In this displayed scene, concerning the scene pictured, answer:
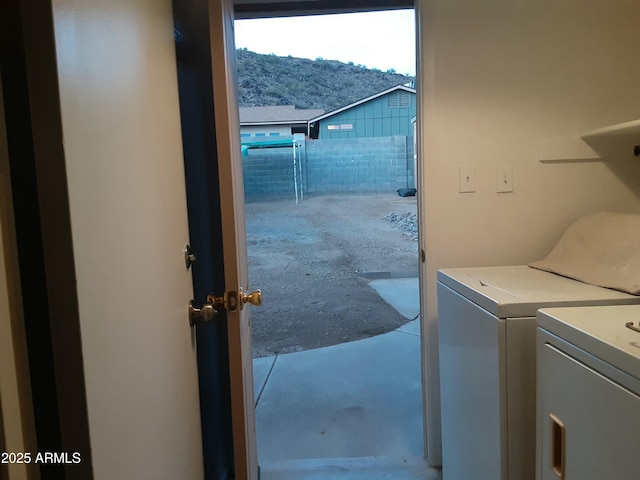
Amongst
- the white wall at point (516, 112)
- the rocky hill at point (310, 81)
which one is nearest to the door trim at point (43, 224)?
the white wall at point (516, 112)

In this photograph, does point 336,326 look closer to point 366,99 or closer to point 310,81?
point 366,99

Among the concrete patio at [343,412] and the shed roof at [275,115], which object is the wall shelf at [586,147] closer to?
the concrete patio at [343,412]

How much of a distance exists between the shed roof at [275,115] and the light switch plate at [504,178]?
857cm

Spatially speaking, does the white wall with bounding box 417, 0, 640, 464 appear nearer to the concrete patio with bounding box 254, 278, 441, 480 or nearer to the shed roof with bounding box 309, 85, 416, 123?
the concrete patio with bounding box 254, 278, 441, 480

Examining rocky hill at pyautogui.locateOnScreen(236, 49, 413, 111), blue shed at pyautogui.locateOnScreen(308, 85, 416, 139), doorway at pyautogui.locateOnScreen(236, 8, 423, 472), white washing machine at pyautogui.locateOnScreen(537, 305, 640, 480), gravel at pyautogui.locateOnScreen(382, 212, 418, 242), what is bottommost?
doorway at pyautogui.locateOnScreen(236, 8, 423, 472)

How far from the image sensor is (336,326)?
4504 millimetres

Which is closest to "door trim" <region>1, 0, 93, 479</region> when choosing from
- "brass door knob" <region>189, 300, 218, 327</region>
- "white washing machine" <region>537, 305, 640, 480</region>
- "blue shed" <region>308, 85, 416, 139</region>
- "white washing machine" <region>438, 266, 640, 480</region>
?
"brass door knob" <region>189, 300, 218, 327</region>

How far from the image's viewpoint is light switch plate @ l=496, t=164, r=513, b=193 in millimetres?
1764

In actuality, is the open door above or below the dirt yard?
above

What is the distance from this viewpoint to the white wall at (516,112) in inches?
67.4

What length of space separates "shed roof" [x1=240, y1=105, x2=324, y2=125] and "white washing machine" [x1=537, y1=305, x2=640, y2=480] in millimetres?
9443

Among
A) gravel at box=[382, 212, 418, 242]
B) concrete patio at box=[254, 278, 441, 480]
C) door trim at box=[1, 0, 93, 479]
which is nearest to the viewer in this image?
door trim at box=[1, 0, 93, 479]

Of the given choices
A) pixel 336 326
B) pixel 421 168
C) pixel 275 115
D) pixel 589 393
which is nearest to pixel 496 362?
pixel 589 393

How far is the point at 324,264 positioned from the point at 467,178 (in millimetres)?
5377
